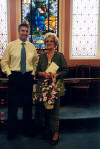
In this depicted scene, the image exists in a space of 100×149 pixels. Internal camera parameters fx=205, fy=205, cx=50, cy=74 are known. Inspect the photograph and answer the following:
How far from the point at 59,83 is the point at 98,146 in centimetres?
101

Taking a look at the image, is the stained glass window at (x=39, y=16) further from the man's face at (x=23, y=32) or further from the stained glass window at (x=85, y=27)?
the man's face at (x=23, y=32)

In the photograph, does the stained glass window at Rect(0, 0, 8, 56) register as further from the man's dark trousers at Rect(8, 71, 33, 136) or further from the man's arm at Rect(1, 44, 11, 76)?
the man's dark trousers at Rect(8, 71, 33, 136)

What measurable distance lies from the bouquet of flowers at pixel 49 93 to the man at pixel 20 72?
0.75 feet

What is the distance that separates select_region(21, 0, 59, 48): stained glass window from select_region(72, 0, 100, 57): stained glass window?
1.88 feet

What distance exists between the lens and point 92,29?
19.4ft

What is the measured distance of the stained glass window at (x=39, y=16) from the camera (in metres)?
5.81

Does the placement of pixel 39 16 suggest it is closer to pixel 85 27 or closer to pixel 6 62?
pixel 85 27

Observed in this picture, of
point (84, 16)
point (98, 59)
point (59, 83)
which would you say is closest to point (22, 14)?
point (84, 16)

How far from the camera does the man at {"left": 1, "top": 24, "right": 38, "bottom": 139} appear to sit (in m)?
2.80

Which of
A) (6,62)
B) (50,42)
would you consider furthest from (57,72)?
(6,62)

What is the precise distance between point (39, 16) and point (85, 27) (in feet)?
4.48

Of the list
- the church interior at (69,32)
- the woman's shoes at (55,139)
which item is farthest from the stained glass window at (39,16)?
the woman's shoes at (55,139)

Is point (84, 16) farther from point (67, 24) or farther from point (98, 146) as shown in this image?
point (98, 146)

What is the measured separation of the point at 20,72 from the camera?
9.18 feet
